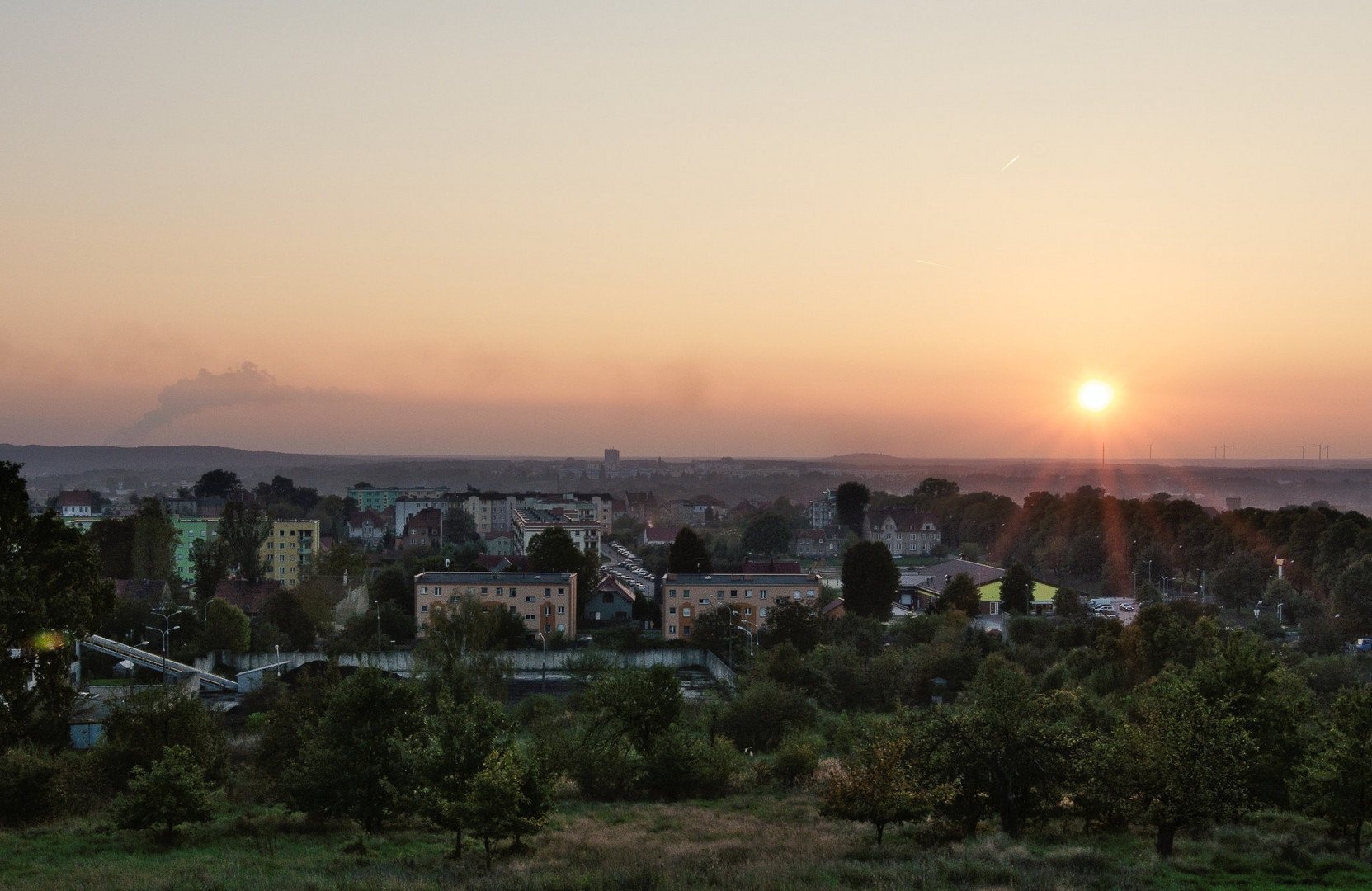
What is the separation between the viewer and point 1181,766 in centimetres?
1462

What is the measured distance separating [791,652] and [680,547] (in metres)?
19.3

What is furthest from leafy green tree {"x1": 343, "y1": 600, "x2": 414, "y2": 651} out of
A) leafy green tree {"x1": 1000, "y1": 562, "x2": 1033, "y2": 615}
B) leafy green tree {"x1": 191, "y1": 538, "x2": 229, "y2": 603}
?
leafy green tree {"x1": 1000, "y1": 562, "x2": 1033, "y2": 615}

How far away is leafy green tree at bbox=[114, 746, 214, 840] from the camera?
1571 cm

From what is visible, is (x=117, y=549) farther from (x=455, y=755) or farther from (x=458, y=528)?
(x=455, y=755)

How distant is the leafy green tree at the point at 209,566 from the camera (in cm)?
4728

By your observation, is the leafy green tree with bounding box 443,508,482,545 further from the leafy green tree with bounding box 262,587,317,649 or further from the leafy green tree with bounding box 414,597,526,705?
the leafy green tree with bounding box 414,597,526,705

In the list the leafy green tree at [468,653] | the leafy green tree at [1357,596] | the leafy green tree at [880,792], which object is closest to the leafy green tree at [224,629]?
the leafy green tree at [468,653]

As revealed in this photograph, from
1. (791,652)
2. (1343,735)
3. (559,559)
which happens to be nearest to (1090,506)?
(559,559)

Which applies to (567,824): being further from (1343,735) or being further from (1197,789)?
(1343,735)

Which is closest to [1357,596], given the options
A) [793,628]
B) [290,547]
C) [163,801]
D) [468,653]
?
[793,628]

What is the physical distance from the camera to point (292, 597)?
42375 mm

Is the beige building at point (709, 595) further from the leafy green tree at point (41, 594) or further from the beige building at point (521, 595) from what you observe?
the leafy green tree at point (41, 594)

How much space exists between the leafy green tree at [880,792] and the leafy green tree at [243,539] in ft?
136

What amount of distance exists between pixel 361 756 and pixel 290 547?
179ft
